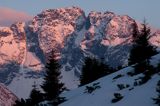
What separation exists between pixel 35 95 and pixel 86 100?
19.7 meters

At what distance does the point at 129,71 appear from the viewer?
158 ft

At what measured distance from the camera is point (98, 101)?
41.1 metres

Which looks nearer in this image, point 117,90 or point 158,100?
point 158,100

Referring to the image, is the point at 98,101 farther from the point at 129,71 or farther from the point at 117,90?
the point at 129,71

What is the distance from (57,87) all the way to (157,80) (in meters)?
24.0

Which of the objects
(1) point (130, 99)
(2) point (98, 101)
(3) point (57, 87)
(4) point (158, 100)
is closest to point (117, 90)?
(2) point (98, 101)

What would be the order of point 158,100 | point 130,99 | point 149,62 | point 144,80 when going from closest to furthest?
point 158,100, point 130,99, point 144,80, point 149,62

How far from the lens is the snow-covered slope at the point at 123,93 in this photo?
36.9 meters

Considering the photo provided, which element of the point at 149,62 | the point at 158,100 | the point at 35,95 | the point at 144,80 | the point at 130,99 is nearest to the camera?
the point at 158,100

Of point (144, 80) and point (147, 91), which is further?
point (144, 80)

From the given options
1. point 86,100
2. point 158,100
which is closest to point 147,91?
point 158,100

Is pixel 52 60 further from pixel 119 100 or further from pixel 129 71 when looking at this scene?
pixel 119 100

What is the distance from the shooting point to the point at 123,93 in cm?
4047

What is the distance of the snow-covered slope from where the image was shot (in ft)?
121
